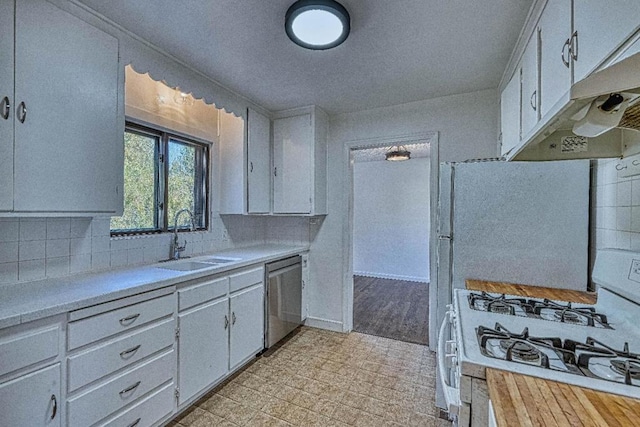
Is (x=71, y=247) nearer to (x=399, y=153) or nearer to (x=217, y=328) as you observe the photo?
(x=217, y=328)

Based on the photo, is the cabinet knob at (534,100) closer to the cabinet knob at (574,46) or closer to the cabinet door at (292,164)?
the cabinet knob at (574,46)

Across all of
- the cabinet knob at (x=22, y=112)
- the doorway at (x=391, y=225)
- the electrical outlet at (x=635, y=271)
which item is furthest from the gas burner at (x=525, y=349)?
the doorway at (x=391, y=225)

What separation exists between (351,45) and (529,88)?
1049 millimetres

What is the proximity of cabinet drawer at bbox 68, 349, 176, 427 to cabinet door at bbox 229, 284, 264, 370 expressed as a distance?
544mm

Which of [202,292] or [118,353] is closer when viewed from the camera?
[118,353]

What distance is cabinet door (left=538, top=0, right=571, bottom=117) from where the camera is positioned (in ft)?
3.46

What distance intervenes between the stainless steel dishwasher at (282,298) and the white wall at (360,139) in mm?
302

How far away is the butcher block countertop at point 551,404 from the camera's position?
2.01 feet

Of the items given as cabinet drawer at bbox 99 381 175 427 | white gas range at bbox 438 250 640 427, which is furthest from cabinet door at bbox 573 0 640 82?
cabinet drawer at bbox 99 381 175 427

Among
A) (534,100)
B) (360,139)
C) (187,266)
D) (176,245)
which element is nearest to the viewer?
(534,100)

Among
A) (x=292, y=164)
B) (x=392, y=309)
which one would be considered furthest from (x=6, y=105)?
(x=392, y=309)

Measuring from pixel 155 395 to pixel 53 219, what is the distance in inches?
46.3

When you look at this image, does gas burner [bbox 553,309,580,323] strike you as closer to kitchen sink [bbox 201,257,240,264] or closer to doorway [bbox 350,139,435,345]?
kitchen sink [bbox 201,257,240,264]

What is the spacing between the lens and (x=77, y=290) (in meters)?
1.44
